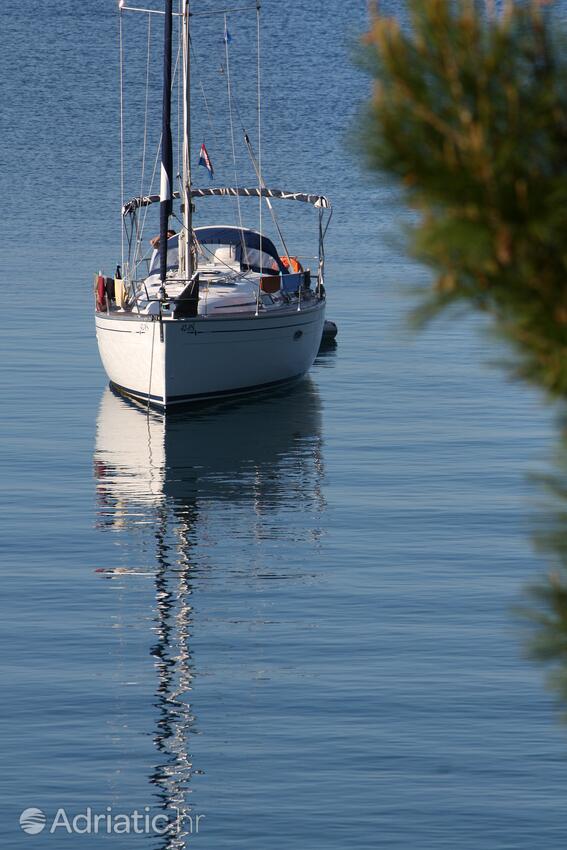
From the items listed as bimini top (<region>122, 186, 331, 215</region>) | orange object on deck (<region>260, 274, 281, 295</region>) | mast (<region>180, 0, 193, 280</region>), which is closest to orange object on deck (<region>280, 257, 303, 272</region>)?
bimini top (<region>122, 186, 331, 215</region>)

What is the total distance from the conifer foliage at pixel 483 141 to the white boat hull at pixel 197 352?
108 ft

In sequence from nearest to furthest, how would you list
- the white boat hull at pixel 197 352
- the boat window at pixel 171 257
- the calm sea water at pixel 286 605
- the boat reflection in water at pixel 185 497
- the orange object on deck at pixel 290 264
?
1. the calm sea water at pixel 286 605
2. the boat reflection in water at pixel 185 497
3. the white boat hull at pixel 197 352
4. the boat window at pixel 171 257
5. the orange object on deck at pixel 290 264

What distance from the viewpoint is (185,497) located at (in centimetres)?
3025

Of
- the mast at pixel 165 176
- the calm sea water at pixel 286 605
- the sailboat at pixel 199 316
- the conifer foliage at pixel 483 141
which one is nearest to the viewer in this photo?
the conifer foliage at pixel 483 141

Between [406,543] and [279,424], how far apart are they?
12.9 meters

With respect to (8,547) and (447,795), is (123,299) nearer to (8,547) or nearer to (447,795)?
(8,547)

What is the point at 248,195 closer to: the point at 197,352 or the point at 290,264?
the point at 290,264

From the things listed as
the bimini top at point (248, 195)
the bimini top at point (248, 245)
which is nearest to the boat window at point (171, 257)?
the bimini top at point (248, 245)

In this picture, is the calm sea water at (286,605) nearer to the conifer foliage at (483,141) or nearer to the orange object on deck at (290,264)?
the conifer foliage at (483,141)

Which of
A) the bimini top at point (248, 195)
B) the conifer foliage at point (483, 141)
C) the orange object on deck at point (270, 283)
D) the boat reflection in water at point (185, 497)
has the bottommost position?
the boat reflection in water at point (185, 497)

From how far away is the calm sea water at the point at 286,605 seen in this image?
1608 centimetres

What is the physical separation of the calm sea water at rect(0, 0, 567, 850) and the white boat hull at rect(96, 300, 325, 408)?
0.70 m

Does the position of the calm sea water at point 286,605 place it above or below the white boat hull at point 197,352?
below

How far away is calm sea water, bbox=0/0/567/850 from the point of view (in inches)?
633
